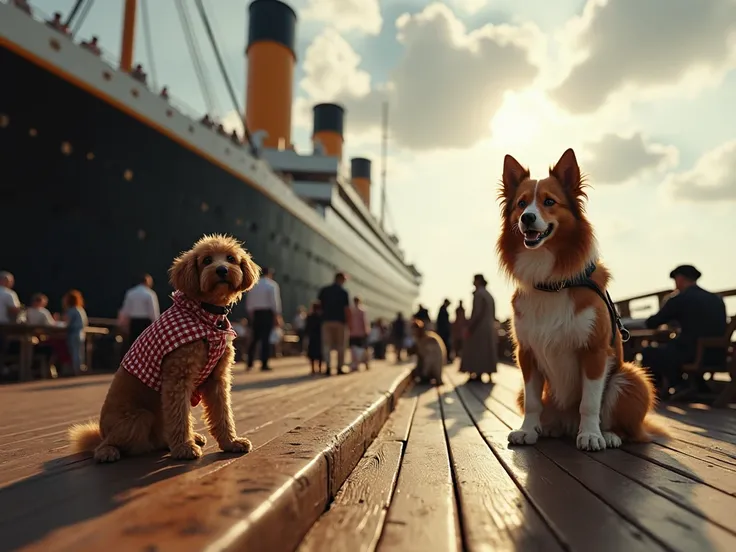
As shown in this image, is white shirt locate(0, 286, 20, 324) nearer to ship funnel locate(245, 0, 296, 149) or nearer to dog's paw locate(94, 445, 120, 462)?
dog's paw locate(94, 445, 120, 462)

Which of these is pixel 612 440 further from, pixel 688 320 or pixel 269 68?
pixel 269 68

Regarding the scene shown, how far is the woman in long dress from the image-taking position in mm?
7742

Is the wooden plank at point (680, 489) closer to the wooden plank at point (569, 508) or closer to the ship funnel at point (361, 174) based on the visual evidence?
the wooden plank at point (569, 508)

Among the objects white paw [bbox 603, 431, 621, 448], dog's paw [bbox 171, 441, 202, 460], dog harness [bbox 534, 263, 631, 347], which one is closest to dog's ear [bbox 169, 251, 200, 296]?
dog's paw [bbox 171, 441, 202, 460]

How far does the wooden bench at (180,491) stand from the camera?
1091mm

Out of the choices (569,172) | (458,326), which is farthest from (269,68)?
(569,172)

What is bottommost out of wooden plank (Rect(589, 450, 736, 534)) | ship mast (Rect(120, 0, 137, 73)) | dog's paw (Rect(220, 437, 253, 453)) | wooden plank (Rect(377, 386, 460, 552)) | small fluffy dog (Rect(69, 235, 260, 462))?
wooden plank (Rect(377, 386, 460, 552))

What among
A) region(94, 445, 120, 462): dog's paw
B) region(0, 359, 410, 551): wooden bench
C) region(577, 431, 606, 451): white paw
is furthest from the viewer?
region(577, 431, 606, 451): white paw

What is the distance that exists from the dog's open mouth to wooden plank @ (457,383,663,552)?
1005 millimetres

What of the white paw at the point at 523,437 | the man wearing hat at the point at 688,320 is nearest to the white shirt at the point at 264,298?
the man wearing hat at the point at 688,320

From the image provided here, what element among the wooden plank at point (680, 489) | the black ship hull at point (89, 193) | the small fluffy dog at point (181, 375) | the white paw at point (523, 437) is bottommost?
the wooden plank at point (680, 489)

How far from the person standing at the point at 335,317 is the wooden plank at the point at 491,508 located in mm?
6029

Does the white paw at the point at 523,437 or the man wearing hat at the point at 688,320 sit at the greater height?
the man wearing hat at the point at 688,320

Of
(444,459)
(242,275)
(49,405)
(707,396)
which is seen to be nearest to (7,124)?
(49,405)
